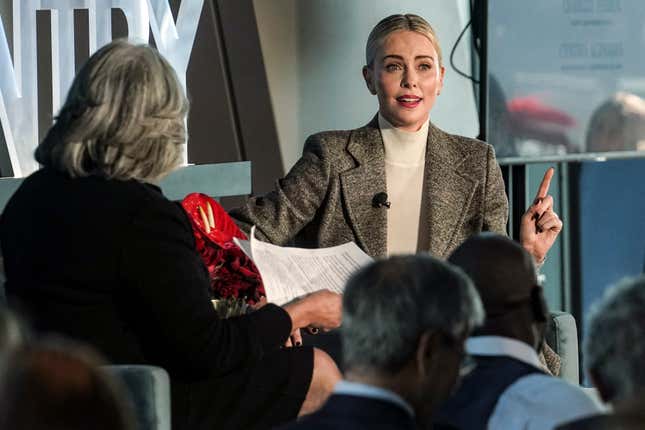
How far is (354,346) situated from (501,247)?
591 mm

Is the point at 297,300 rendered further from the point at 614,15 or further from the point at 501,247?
the point at 614,15

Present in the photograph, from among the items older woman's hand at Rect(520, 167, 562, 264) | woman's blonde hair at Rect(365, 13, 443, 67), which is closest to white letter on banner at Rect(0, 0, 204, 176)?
woman's blonde hair at Rect(365, 13, 443, 67)

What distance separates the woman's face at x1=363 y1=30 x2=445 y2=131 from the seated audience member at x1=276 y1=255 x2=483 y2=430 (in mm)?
1854

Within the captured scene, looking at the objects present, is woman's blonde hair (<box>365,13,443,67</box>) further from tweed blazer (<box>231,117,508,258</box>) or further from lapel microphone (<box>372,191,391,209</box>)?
lapel microphone (<box>372,191,391,209</box>)

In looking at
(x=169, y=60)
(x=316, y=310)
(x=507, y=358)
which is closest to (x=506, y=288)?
(x=507, y=358)

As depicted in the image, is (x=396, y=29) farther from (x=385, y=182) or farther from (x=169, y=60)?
(x=169, y=60)

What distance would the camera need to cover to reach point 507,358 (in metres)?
2.20

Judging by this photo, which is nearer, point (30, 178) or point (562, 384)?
point (562, 384)

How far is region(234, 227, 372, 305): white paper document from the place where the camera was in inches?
119

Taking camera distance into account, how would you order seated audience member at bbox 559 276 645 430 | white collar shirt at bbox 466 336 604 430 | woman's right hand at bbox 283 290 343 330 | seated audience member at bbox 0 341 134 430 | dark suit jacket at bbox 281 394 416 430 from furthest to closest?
woman's right hand at bbox 283 290 343 330, white collar shirt at bbox 466 336 604 430, dark suit jacket at bbox 281 394 416 430, seated audience member at bbox 559 276 645 430, seated audience member at bbox 0 341 134 430

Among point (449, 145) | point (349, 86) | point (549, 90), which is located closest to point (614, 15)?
point (549, 90)

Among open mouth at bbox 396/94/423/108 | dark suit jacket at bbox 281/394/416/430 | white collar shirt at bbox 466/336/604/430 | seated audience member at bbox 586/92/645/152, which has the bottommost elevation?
white collar shirt at bbox 466/336/604/430

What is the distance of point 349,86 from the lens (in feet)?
19.8

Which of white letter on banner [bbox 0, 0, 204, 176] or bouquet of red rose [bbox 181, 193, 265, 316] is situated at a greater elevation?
white letter on banner [bbox 0, 0, 204, 176]
